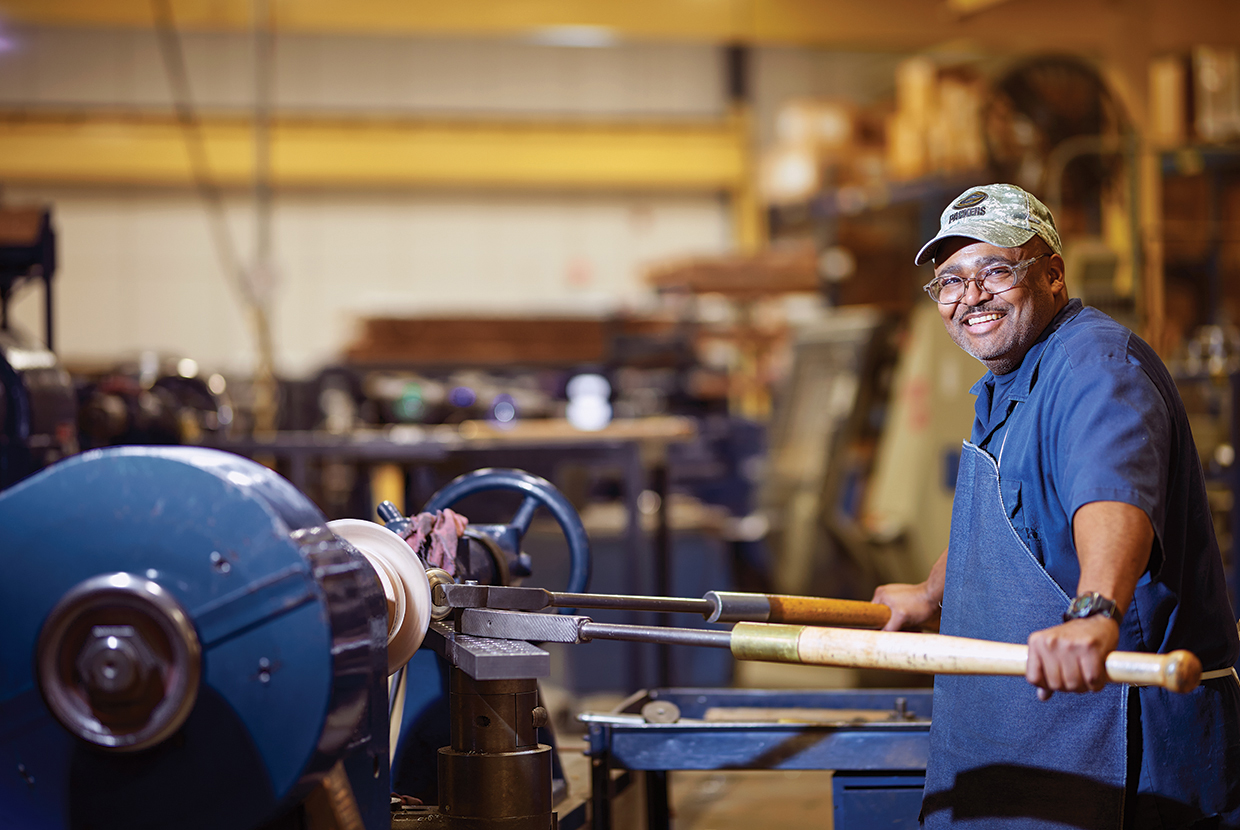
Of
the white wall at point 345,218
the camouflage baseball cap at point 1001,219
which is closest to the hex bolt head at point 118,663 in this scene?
the camouflage baseball cap at point 1001,219

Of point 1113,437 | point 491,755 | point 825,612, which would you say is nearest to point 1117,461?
point 1113,437

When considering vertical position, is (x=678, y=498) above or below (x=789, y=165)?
below

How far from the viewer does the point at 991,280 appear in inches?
72.8

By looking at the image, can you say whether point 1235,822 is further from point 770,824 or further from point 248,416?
point 248,416

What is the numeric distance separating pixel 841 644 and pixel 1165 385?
0.63 metres

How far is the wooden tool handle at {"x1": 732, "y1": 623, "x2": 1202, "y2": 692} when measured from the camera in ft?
4.41

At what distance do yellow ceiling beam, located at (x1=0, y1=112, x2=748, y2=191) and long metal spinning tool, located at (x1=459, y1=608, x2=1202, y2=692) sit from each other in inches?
430

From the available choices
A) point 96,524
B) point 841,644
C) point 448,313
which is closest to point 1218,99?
point 448,313

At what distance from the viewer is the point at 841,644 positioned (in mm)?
1555

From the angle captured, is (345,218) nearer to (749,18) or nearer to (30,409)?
(749,18)

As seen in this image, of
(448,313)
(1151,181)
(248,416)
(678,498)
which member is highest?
(1151,181)

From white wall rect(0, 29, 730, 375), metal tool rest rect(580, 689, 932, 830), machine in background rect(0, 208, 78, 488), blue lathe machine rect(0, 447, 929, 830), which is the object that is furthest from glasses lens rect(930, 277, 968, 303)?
white wall rect(0, 29, 730, 375)

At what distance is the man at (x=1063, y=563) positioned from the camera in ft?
5.45

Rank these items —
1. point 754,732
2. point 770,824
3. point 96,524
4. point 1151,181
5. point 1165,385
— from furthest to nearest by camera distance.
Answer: point 1151,181, point 770,824, point 754,732, point 1165,385, point 96,524
